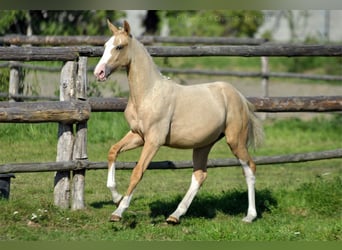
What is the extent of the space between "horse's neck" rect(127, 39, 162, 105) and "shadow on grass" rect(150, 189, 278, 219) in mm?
1351

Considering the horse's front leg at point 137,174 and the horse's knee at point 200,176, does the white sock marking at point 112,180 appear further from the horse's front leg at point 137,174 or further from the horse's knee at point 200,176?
the horse's knee at point 200,176

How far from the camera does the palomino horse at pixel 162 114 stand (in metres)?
8.44

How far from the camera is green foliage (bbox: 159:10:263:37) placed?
87.8 feet

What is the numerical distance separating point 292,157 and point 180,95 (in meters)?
2.41

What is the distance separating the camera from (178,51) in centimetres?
984

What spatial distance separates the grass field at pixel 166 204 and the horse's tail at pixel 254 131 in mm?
779

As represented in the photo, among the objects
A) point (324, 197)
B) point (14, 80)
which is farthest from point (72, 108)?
point (14, 80)

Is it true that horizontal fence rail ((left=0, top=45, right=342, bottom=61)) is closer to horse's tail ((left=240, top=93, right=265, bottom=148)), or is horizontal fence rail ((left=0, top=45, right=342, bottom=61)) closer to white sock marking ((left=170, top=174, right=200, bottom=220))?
horse's tail ((left=240, top=93, right=265, bottom=148))

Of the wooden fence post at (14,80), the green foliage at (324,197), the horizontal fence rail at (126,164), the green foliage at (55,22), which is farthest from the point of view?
the green foliage at (55,22)

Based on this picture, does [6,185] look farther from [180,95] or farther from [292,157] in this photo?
[292,157]

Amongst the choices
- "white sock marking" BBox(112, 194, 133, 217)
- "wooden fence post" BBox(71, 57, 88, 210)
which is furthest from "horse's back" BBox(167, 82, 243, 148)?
"wooden fence post" BBox(71, 57, 88, 210)

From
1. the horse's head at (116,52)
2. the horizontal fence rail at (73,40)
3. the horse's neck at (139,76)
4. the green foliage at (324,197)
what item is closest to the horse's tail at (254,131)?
the green foliage at (324,197)

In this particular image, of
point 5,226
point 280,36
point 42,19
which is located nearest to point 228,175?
point 5,226

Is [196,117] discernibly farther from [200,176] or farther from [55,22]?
[55,22]
